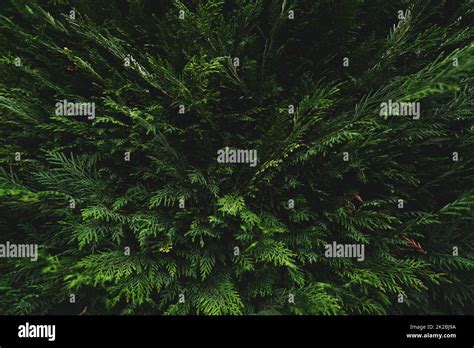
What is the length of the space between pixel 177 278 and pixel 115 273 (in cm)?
50

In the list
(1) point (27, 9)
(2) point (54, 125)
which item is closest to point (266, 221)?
(2) point (54, 125)

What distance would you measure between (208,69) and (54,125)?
1363 mm

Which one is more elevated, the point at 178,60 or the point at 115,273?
the point at 178,60

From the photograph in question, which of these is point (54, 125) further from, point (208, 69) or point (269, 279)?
point (269, 279)

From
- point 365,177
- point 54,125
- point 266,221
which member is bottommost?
point 266,221

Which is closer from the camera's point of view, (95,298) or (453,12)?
(95,298)

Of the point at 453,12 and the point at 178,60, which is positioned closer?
the point at 178,60

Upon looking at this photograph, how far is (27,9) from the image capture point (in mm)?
2750

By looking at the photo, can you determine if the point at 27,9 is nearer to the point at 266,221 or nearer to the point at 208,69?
the point at 208,69

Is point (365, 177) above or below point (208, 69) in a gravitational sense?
below

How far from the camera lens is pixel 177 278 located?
2865mm

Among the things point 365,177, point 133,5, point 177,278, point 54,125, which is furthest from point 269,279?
point 133,5

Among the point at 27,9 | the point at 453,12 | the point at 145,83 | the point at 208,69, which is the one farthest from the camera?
the point at 453,12

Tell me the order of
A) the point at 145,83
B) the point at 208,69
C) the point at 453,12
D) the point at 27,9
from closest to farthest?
1. the point at 208,69
2. the point at 27,9
3. the point at 145,83
4. the point at 453,12
